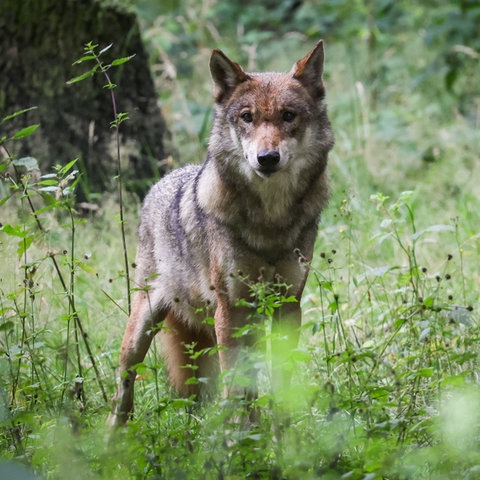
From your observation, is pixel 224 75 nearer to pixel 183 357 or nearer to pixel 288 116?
pixel 288 116

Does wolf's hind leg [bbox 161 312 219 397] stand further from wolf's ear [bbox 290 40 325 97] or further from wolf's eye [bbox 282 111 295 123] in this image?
wolf's ear [bbox 290 40 325 97]

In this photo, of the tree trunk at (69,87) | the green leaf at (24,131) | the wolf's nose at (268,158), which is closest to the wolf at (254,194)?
the wolf's nose at (268,158)

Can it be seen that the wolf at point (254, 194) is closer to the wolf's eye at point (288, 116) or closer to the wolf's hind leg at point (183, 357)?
the wolf's eye at point (288, 116)

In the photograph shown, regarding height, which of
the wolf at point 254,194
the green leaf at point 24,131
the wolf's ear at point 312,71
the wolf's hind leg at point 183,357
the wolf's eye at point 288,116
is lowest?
the wolf's hind leg at point 183,357

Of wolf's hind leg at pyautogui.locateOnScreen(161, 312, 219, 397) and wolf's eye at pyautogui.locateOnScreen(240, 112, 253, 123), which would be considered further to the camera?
wolf's hind leg at pyautogui.locateOnScreen(161, 312, 219, 397)

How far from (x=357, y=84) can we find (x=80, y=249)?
3.32 meters

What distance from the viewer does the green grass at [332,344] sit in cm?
295

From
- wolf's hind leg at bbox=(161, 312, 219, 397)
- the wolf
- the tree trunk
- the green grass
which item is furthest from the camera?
the tree trunk

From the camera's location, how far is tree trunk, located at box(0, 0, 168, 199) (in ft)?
23.6

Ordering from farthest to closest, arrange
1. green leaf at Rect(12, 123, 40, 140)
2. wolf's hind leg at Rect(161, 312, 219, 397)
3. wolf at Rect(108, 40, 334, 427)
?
wolf's hind leg at Rect(161, 312, 219, 397), wolf at Rect(108, 40, 334, 427), green leaf at Rect(12, 123, 40, 140)

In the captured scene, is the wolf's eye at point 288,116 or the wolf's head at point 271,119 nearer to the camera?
the wolf's head at point 271,119

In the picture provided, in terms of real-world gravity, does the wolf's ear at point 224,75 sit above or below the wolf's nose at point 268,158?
above

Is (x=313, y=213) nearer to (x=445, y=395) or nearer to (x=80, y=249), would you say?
(x=445, y=395)

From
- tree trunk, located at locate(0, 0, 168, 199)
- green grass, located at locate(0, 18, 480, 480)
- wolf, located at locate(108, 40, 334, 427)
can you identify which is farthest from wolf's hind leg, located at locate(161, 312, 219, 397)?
tree trunk, located at locate(0, 0, 168, 199)
